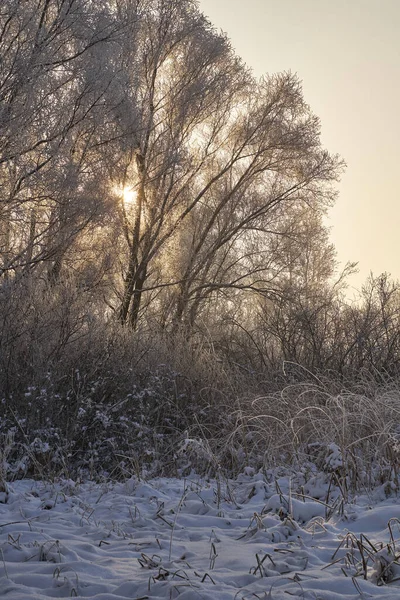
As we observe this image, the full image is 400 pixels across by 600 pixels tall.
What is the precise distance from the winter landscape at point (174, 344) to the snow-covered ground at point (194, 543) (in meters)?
0.02

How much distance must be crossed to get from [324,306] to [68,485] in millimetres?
7749

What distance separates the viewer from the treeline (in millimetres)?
9172

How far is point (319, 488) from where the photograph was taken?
534cm

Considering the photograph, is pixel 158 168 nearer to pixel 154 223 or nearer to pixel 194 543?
pixel 154 223

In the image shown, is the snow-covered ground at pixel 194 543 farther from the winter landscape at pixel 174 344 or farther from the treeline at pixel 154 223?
the treeline at pixel 154 223

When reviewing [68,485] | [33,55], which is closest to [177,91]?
[33,55]

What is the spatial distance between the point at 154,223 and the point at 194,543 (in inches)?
572

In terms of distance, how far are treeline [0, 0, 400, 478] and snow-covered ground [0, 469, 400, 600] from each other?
2.40m

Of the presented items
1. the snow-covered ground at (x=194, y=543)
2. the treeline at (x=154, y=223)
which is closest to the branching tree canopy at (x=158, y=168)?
the treeline at (x=154, y=223)

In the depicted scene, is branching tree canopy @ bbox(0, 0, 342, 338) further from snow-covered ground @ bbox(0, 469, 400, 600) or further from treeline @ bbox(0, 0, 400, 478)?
snow-covered ground @ bbox(0, 469, 400, 600)

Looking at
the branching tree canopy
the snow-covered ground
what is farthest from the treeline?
the snow-covered ground

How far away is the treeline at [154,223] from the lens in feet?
30.1

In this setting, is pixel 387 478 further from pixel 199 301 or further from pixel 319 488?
pixel 199 301

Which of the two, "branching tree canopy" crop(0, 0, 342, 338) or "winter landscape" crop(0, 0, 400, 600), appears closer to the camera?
"winter landscape" crop(0, 0, 400, 600)
